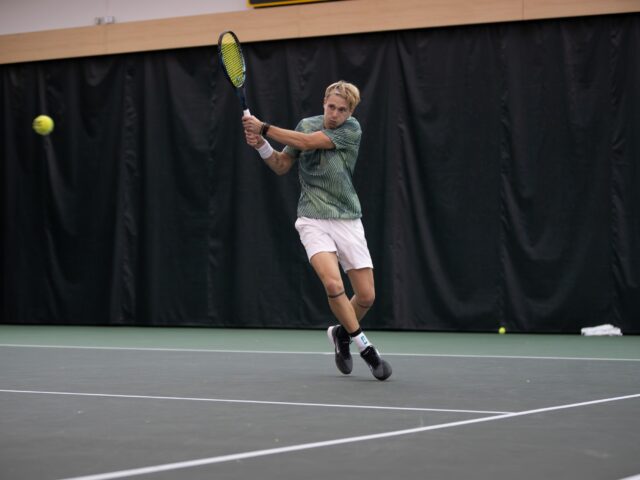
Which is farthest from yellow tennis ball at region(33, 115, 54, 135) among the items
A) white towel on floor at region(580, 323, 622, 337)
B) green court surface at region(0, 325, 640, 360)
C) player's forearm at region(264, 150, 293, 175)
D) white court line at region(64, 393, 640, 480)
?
white court line at region(64, 393, 640, 480)

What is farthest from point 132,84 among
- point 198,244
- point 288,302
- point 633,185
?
point 633,185

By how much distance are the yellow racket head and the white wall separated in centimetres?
531

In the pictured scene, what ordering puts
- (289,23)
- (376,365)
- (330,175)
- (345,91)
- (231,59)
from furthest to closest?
1. (289,23)
2. (231,59)
3. (330,175)
4. (345,91)
5. (376,365)

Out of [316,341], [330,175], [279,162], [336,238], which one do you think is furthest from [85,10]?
[336,238]

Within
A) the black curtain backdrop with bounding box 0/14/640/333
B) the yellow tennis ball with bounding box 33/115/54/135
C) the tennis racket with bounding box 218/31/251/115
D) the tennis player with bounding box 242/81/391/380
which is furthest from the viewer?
the yellow tennis ball with bounding box 33/115/54/135

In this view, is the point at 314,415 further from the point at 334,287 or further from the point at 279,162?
the point at 279,162

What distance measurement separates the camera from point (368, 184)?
11469 millimetres

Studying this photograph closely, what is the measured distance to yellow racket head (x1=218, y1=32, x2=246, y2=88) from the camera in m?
6.72

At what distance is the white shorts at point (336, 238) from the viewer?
6.41 metres

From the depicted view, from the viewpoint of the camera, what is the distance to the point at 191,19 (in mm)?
12266

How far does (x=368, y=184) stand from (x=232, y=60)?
4.74 metres

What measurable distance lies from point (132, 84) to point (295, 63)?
1.99 meters

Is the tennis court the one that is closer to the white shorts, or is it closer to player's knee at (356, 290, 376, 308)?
player's knee at (356, 290, 376, 308)

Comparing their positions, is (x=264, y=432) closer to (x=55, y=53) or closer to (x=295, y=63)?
(x=295, y=63)
